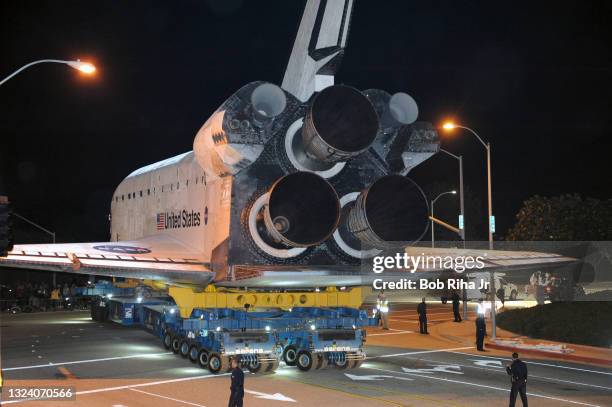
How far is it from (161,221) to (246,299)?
13.7 ft

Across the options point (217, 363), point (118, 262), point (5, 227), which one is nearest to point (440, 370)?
point (217, 363)

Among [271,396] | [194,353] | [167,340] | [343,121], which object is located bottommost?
[271,396]

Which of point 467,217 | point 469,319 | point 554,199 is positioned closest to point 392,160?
point 469,319

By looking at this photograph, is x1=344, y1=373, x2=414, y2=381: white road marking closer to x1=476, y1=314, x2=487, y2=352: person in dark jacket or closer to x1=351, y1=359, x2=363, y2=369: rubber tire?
x1=351, y1=359, x2=363, y2=369: rubber tire

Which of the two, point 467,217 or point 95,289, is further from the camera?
point 467,217

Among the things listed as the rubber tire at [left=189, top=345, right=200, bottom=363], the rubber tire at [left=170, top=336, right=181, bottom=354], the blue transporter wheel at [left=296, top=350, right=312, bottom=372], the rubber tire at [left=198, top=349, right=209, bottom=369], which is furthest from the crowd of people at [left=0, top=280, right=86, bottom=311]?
the blue transporter wheel at [left=296, top=350, right=312, bottom=372]

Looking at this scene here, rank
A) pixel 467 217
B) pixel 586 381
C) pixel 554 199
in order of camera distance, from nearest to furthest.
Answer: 1. pixel 586 381
2. pixel 554 199
3. pixel 467 217

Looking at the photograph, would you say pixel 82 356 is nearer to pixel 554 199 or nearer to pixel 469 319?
pixel 469 319

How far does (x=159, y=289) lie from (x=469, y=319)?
16.9 meters

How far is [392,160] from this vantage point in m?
14.1

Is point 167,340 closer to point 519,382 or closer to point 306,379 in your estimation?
point 306,379

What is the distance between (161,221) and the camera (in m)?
19.3

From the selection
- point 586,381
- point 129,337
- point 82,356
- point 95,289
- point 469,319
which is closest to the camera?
point 586,381

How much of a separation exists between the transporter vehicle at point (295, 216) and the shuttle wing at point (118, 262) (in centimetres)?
4
